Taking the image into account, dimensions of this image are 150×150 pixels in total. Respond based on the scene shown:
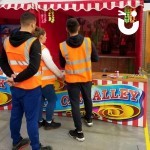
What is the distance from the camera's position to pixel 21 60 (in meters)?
2.69

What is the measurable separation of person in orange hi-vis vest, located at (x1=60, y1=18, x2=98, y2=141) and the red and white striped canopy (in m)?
1.80

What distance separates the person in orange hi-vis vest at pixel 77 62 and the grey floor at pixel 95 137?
0.17 meters

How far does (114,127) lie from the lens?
3.83 metres

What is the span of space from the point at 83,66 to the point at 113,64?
360cm

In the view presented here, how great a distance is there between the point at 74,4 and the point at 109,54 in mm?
2253

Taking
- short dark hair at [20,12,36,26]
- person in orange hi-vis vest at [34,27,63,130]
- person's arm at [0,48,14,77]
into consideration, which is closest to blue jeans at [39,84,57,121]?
person in orange hi-vis vest at [34,27,63,130]

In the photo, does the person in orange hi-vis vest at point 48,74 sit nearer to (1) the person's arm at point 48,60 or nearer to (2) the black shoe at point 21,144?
(1) the person's arm at point 48,60

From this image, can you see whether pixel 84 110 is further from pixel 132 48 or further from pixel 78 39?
pixel 132 48

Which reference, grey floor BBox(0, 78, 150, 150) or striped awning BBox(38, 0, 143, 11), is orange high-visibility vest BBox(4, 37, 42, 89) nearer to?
grey floor BBox(0, 78, 150, 150)

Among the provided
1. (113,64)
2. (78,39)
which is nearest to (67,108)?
(78,39)

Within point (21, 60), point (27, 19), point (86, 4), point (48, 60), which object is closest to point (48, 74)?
point (48, 60)

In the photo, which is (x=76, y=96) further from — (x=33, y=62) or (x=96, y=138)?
(x=33, y=62)

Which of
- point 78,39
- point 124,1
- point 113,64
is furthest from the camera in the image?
point 113,64

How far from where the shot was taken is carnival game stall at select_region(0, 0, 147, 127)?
3.80 m
